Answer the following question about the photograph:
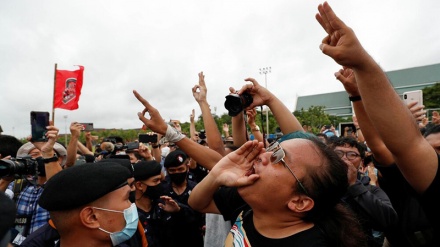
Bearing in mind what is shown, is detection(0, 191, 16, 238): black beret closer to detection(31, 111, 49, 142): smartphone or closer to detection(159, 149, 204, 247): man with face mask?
detection(159, 149, 204, 247): man with face mask

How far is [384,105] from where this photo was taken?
Answer: 4.08 ft

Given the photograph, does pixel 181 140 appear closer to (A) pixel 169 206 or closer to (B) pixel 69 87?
(A) pixel 169 206

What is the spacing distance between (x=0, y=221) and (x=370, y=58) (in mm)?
1495

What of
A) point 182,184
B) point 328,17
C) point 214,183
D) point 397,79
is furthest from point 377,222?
point 397,79

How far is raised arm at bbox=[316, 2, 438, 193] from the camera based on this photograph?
124cm

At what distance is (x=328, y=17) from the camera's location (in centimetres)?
126

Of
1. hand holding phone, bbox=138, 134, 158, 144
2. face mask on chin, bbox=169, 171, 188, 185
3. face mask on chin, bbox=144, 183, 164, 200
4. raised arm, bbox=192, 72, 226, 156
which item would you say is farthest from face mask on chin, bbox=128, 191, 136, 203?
hand holding phone, bbox=138, 134, 158, 144

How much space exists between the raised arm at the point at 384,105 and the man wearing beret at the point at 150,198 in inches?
102

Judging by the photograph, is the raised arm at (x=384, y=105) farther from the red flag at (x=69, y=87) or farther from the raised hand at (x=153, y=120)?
the red flag at (x=69, y=87)

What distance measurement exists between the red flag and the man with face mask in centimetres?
408

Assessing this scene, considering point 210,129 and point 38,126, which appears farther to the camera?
point 38,126

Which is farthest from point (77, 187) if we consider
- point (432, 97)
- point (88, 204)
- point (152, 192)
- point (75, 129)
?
point (432, 97)

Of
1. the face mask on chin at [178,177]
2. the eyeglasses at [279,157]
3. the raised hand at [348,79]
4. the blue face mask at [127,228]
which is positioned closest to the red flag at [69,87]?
the face mask on chin at [178,177]

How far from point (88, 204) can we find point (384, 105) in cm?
179
